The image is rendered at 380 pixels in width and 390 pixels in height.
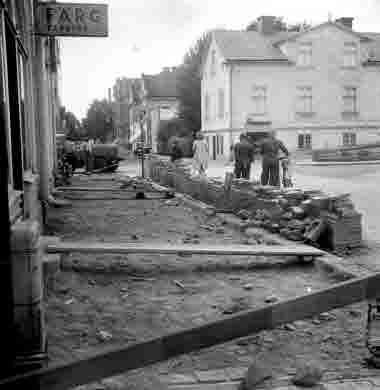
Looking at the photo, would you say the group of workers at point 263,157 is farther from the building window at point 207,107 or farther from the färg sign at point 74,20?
the building window at point 207,107

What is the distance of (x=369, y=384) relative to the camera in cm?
320

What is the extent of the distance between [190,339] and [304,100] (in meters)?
43.7

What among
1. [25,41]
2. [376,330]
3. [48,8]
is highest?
[48,8]

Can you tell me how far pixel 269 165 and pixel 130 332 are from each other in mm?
10671

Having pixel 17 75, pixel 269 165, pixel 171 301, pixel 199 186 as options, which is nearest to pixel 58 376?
pixel 171 301

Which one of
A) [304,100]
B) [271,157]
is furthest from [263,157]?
[304,100]

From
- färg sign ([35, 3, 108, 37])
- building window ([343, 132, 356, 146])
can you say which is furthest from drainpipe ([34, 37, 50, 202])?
building window ([343, 132, 356, 146])

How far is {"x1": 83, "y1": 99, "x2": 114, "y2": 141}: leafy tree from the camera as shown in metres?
72.5

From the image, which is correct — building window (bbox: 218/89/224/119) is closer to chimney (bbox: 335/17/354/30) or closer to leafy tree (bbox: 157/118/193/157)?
leafy tree (bbox: 157/118/193/157)

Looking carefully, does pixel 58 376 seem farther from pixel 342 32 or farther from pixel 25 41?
pixel 342 32

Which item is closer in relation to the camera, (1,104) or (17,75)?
(1,104)

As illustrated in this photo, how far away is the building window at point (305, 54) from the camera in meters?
43.8

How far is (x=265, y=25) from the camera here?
46.4 meters

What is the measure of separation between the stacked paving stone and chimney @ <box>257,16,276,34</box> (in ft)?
124
